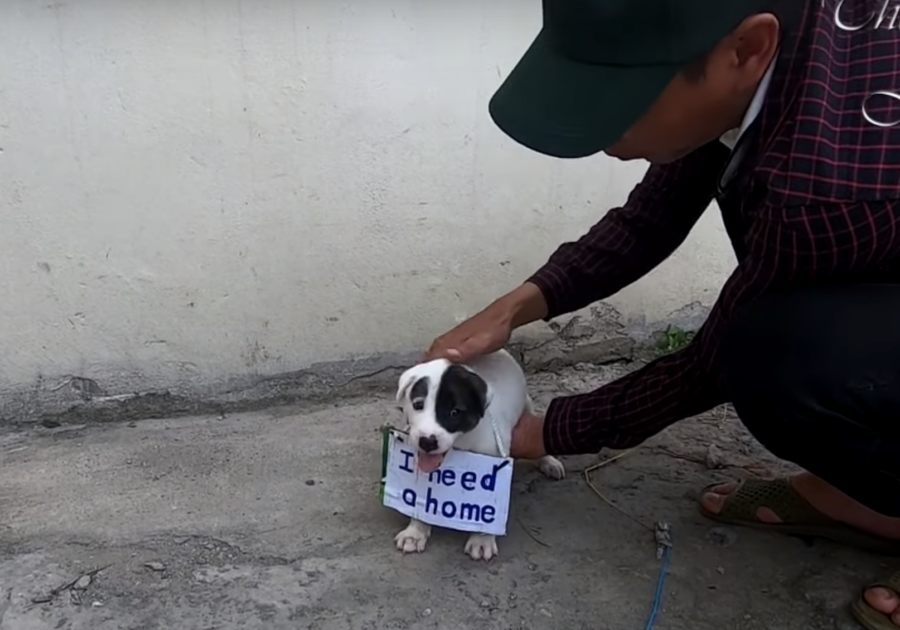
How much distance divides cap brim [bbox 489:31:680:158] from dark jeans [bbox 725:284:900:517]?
46cm

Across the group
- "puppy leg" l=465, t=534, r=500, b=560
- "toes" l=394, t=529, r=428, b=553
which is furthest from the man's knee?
"toes" l=394, t=529, r=428, b=553

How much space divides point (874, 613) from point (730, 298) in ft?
1.85

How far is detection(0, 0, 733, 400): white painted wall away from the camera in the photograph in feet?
6.88

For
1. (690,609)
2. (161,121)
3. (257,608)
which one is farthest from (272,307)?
(690,609)

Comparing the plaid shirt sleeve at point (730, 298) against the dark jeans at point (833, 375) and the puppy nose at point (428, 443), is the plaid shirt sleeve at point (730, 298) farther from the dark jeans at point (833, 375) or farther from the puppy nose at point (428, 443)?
the puppy nose at point (428, 443)

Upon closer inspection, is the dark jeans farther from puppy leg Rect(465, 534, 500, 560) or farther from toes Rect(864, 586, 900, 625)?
puppy leg Rect(465, 534, 500, 560)

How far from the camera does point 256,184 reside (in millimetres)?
2240

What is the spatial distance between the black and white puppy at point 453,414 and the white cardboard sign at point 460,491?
34 millimetres

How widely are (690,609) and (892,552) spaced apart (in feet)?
1.35

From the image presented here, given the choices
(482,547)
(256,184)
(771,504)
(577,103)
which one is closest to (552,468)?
(482,547)

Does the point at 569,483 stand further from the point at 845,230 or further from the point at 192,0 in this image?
the point at 192,0

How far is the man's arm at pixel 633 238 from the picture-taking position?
186cm

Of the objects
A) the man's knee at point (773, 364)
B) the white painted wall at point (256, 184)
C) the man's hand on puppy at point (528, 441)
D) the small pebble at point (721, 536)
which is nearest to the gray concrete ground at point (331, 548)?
the small pebble at point (721, 536)

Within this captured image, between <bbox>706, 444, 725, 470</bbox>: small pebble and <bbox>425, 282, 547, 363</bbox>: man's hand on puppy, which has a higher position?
<bbox>425, 282, 547, 363</bbox>: man's hand on puppy
